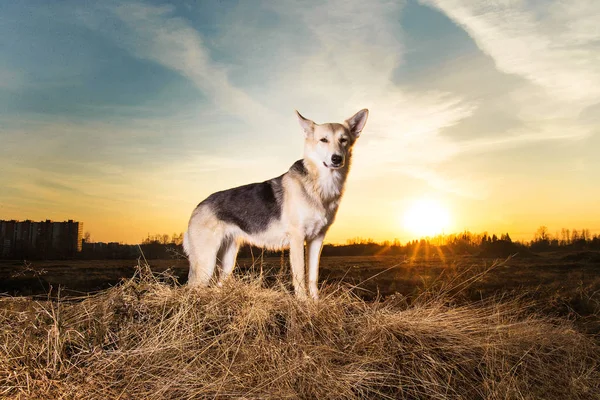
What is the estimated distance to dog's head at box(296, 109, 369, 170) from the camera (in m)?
5.95

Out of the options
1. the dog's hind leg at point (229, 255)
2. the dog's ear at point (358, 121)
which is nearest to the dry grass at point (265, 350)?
the dog's hind leg at point (229, 255)

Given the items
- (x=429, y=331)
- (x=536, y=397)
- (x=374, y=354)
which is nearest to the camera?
(x=536, y=397)

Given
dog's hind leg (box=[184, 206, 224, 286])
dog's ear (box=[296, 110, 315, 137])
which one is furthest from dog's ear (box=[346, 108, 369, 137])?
dog's hind leg (box=[184, 206, 224, 286])

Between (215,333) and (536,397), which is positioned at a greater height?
(215,333)

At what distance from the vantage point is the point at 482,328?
15.8 feet

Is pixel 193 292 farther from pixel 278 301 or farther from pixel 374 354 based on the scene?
pixel 374 354

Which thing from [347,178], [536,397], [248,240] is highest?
[347,178]

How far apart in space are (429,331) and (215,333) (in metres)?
2.05

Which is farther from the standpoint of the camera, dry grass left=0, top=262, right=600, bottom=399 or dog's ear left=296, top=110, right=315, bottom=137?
dog's ear left=296, top=110, right=315, bottom=137

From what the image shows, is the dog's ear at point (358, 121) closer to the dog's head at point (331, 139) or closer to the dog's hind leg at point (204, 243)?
the dog's head at point (331, 139)

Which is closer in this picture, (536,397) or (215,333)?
(536,397)

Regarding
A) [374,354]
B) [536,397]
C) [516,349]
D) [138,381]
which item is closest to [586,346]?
[516,349]

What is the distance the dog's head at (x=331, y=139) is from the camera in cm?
595

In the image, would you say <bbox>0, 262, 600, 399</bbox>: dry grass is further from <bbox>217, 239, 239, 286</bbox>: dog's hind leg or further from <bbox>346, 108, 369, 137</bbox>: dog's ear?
<bbox>346, 108, 369, 137</bbox>: dog's ear
